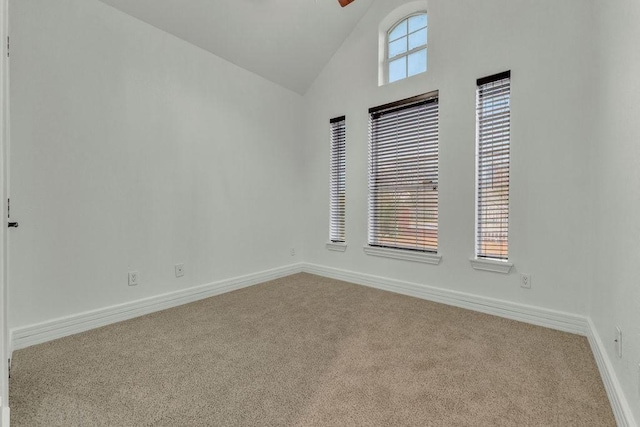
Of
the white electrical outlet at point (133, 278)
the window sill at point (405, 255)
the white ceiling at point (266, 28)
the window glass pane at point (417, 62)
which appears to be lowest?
the white electrical outlet at point (133, 278)

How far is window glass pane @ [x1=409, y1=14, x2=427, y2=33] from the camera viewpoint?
125 inches

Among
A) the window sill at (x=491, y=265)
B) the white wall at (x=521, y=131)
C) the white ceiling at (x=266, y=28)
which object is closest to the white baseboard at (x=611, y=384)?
the white wall at (x=521, y=131)

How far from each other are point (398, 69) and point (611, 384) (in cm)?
312

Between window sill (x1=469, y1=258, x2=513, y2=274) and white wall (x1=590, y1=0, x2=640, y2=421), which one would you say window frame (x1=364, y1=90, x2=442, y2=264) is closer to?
window sill (x1=469, y1=258, x2=513, y2=274)

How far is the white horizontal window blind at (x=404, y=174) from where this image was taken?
3059 mm

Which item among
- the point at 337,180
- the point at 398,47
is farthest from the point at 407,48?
the point at 337,180

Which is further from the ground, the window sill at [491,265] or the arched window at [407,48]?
the arched window at [407,48]

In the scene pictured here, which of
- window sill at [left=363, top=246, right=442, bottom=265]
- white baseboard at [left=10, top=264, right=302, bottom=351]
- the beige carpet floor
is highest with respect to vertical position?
window sill at [left=363, top=246, right=442, bottom=265]

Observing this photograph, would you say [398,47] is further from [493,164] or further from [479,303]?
[479,303]

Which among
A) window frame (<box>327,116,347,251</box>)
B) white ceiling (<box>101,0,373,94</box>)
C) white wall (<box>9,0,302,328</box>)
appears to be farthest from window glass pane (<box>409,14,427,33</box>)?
white wall (<box>9,0,302,328</box>)

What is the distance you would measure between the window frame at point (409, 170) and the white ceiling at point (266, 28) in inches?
41.0

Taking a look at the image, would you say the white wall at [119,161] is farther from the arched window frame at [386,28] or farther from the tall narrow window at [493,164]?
the tall narrow window at [493,164]

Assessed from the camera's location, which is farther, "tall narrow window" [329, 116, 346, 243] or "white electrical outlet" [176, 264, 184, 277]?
"tall narrow window" [329, 116, 346, 243]

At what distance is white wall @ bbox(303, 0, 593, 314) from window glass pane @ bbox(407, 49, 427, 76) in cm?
16
